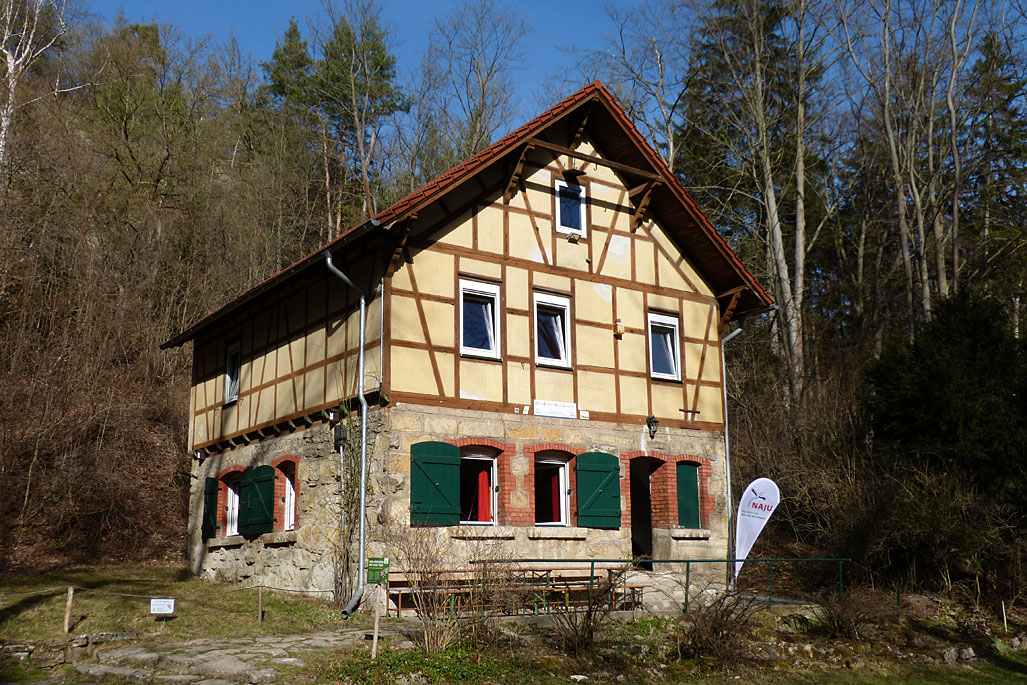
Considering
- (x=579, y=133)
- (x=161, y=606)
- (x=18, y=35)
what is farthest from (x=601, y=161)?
(x=18, y=35)

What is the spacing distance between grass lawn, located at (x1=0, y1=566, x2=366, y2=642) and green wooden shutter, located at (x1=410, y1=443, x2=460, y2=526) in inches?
66.3

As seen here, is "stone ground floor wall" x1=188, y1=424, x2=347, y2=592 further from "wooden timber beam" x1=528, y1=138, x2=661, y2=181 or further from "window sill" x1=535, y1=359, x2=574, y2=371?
"wooden timber beam" x1=528, y1=138, x2=661, y2=181

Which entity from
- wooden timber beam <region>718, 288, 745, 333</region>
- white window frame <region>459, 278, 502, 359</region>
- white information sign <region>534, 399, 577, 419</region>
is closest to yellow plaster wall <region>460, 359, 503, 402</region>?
white window frame <region>459, 278, 502, 359</region>

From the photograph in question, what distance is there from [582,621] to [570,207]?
794 centimetres

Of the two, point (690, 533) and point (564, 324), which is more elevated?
point (564, 324)

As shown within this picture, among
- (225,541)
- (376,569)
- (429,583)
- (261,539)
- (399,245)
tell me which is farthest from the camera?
(225,541)

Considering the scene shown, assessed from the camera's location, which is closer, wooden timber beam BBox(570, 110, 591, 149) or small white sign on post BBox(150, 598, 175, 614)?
small white sign on post BBox(150, 598, 175, 614)

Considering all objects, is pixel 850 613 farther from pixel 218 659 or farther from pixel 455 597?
pixel 218 659

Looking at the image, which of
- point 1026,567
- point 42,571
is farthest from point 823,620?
point 42,571

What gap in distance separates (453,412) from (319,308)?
3.23 m

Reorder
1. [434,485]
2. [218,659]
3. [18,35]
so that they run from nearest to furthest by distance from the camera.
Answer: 1. [218,659]
2. [434,485]
3. [18,35]

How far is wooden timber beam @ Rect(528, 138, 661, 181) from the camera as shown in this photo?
15.8m

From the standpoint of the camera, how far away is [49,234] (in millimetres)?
26453

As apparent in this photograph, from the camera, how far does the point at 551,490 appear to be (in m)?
15.6
